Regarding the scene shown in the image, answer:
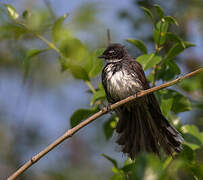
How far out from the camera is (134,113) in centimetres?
449

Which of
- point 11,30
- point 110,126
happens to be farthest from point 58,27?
point 110,126

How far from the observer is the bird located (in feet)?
12.0

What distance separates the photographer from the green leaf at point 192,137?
3154mm

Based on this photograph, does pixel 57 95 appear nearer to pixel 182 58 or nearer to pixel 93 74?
pixel 182 58

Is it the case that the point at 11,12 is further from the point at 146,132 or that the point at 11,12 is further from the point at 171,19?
the point at 146,132

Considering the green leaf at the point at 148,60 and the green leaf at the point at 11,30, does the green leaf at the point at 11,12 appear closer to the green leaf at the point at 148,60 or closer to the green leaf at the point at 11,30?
the green leaf at the point at 11,30

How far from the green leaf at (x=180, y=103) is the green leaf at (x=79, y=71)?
89cm

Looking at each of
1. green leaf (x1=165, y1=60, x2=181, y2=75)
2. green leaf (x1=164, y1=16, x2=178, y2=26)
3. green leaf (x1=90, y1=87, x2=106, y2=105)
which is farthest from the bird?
green leaf (x1=164, y1=16, x2=178, y2=26)

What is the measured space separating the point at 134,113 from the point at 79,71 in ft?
4.25

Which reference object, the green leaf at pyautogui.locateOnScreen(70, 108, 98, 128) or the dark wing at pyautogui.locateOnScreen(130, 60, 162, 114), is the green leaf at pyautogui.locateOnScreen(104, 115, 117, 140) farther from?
the dark wing at pyautogui.locateOnScreen(130, 60, 162, 114)

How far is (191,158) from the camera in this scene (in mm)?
2973

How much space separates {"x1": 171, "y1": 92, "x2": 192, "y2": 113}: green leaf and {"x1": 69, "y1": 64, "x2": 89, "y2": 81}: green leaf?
2.93 ft

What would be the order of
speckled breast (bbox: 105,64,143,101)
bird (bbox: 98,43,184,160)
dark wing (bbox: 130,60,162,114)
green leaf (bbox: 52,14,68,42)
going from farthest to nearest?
1. speckled breast (bbox: 105,64,143,101)
2. dark wing (bbox: 130,60,162,114)
3. bird (bbox: 98,43,184,160)
4. green leaf (bbox: 52,14,68,42)

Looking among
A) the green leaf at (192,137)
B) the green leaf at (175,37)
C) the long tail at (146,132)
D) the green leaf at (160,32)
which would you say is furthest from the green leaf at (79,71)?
the green leaf at (192,137)
